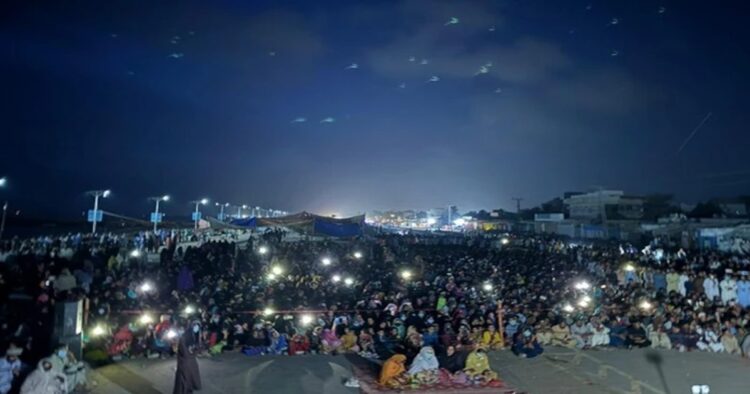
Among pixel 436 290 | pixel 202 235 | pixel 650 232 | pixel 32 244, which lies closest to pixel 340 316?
pixel 436 290

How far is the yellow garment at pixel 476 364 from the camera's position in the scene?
32.4 feet

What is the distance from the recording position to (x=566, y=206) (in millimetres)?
75062

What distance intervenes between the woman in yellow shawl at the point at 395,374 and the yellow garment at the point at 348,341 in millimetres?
3405

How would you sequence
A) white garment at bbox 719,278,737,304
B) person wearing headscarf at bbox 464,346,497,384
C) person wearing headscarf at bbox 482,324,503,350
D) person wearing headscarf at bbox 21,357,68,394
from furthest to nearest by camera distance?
white garment at bbox 719,278,737,304 < person wearing headscarf at bbox 482,324,503,350 < person wearing headscarf at bbox 464,346,497,384 < person wearing headscarf at bbox 21,357,68,394

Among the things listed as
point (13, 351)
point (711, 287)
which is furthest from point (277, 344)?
point (711, 287)

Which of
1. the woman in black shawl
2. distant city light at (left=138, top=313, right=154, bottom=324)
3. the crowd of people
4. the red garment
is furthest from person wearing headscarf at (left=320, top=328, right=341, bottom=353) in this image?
the woman in black shawl

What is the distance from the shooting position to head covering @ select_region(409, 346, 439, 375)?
9430mm

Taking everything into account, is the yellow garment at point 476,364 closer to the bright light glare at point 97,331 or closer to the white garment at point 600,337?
the white garment at point 600,337

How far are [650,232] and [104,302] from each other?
36771mm

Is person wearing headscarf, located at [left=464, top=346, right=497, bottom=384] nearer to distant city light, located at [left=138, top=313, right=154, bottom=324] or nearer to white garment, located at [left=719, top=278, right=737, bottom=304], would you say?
distant city light, located at [left=138, top=313, right=154, bottom=324]

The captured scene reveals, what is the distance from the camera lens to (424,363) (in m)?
9.52

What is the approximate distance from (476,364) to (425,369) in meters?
1.24

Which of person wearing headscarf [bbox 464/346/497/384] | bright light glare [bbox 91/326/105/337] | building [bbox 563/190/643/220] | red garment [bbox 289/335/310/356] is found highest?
building [bbox 563/190/643/220]

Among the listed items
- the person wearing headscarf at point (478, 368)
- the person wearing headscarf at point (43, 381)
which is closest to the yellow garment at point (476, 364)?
the person wearing headscarf at point (478, 368)
